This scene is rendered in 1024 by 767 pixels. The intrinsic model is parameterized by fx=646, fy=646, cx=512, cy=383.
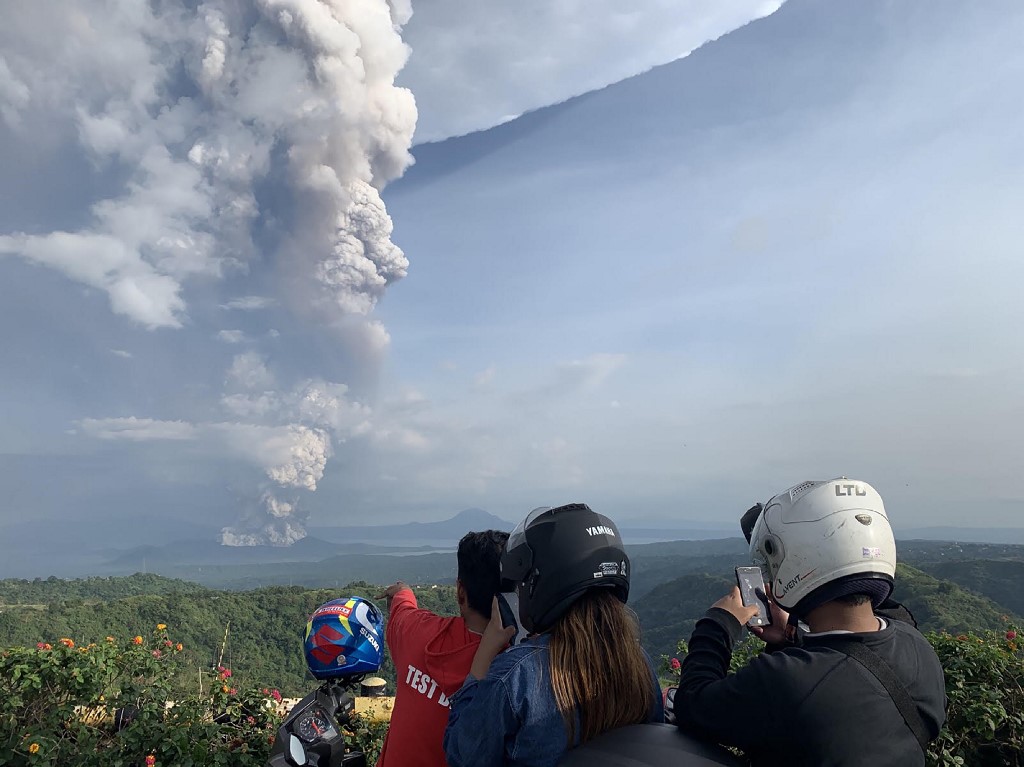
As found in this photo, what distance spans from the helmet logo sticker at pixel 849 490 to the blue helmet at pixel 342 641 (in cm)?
213

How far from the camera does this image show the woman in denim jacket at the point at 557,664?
190 cm

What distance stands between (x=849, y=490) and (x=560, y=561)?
1.06 meters

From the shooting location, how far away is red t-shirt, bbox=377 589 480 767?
2486 mm

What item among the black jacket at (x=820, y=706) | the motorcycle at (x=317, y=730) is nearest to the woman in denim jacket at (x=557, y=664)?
the black jacket at (x=820, y=706)

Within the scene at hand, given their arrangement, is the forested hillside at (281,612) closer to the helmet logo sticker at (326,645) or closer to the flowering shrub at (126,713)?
the flowering shrub at (126,713)

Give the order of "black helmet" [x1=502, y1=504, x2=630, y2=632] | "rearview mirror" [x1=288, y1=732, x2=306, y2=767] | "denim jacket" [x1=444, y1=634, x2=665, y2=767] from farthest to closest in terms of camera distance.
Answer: "rearview mirror" [x1=288, y1=732, x2=306, y2=767] → "black helmet" [x1=502, y1=504, x2=630, y2=632] → "denim jacket" [x1=444, y1=634, x2=665, y2=767]

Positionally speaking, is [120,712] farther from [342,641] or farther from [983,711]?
[983,711]

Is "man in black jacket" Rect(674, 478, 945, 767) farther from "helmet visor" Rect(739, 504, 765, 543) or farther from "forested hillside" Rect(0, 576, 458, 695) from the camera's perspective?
"forested hillside" Rect(0, 576, 458, 695)

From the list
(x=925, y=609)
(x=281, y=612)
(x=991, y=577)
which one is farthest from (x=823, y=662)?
(x=991, y=577)

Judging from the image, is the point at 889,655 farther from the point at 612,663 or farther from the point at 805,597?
the point at 612,663

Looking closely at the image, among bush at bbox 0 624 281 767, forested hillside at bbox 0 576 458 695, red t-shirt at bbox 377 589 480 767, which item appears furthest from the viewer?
forested hillside at bbox 0 576 458 695

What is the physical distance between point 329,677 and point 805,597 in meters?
2.11

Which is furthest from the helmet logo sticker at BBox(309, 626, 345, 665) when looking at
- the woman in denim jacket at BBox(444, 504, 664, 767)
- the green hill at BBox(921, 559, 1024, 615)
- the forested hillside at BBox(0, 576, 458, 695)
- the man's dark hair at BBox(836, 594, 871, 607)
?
the green hill at BBox(921, 559, 1024, 615)

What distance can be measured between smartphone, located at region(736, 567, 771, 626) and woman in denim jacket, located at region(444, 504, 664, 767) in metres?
0.45
